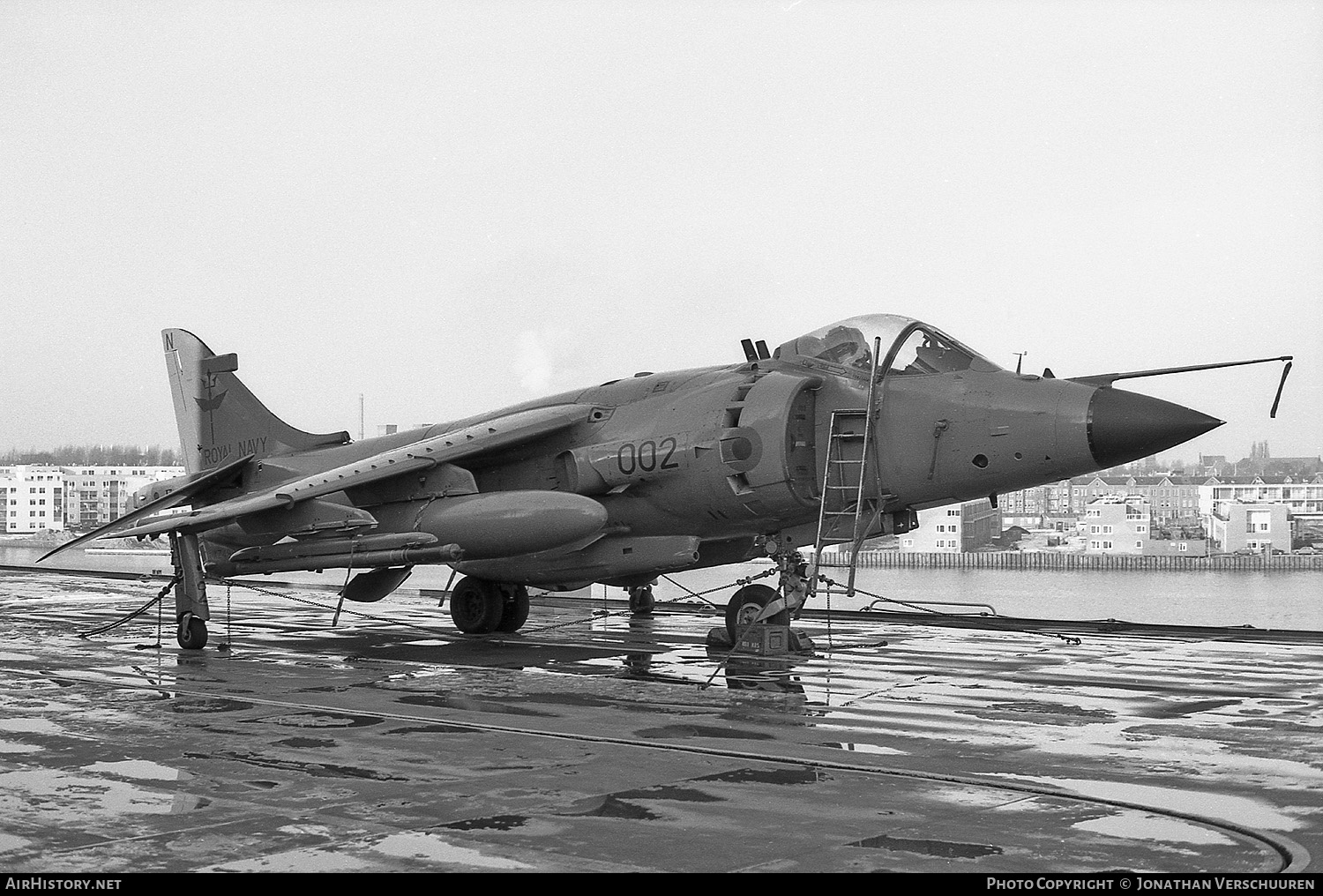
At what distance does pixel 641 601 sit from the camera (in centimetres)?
1769

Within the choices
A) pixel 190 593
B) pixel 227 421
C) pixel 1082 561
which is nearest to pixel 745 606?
pixel 190 593

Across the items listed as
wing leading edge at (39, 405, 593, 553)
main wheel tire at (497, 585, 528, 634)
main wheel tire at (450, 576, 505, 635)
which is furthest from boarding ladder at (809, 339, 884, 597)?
main wheel tire at (450, 576, 505, 635)

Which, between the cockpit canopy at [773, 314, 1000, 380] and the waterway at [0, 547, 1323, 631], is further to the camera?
the waterway at [0, 547, 1323, 631]

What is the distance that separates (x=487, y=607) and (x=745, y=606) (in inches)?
143

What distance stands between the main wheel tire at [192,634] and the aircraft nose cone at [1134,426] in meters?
8.82

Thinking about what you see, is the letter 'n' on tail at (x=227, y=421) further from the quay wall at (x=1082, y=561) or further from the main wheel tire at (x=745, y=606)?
the quay wall at (x=1082, y=561)

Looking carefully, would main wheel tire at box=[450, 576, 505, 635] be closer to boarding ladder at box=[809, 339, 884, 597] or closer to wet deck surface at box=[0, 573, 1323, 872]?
wet deck surface at box=[0, 573, 1323, 872]

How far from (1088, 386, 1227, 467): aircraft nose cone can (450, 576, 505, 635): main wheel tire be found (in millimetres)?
7056

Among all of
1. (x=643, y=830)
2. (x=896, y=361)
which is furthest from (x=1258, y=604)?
(x=643, y=830)

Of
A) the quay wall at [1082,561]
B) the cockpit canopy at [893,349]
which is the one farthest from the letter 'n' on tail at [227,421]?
the quay wall at [1082,561]

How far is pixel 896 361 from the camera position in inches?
505

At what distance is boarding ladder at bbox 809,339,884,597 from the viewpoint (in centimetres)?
1259

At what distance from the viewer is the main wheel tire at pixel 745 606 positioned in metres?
13.0

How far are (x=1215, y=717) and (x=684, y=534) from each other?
652cm
